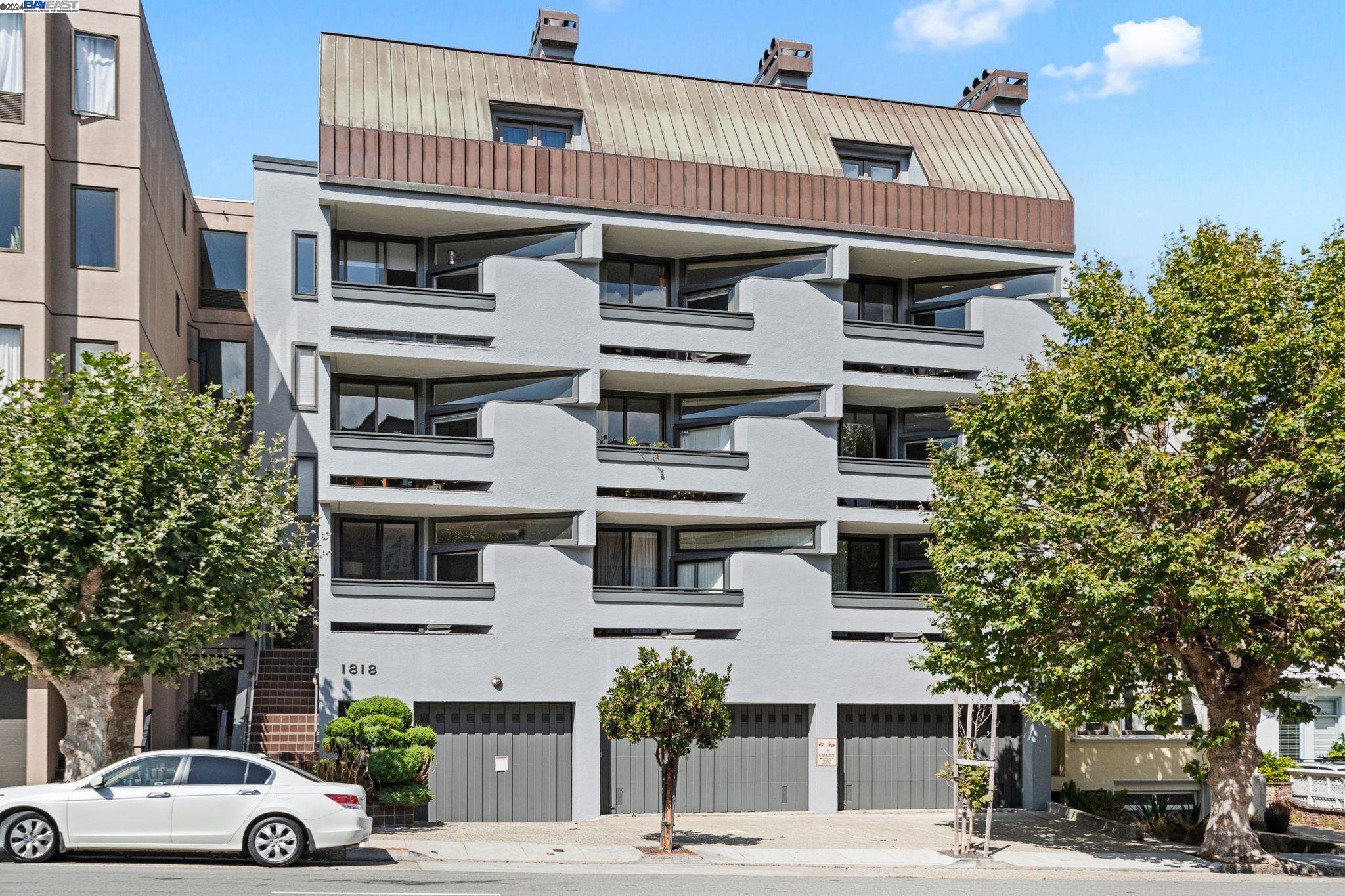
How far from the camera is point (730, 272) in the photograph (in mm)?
34500

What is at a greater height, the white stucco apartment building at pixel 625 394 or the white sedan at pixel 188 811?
the white stucco apartment building at pixel 625 394

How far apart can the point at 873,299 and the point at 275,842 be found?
21.9 meters

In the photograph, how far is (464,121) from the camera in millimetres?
32688

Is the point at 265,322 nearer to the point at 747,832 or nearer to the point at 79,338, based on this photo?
the point at 79,338

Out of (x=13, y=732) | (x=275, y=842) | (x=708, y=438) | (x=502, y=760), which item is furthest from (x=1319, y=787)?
(x=13, y=732)

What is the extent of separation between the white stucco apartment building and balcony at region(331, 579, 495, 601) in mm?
71

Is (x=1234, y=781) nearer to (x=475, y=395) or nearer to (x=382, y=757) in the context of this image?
(x=382, y=757)

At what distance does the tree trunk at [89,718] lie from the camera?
22.6m

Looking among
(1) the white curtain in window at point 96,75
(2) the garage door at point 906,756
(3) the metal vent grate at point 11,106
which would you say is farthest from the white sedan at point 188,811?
(1) the white curtain in window at point 96,75

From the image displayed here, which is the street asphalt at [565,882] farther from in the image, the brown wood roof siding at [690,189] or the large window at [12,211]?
the brown wood roof siding at [690,189]

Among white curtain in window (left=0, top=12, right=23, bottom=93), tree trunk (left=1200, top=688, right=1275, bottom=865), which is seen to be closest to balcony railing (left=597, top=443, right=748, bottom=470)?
tree trunk (left=1200, top=688, right=1275, bottom=865)

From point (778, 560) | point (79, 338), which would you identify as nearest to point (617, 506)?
point (778, 560)

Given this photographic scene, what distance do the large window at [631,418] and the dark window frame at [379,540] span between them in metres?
5.06

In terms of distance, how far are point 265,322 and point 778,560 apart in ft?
46.2
